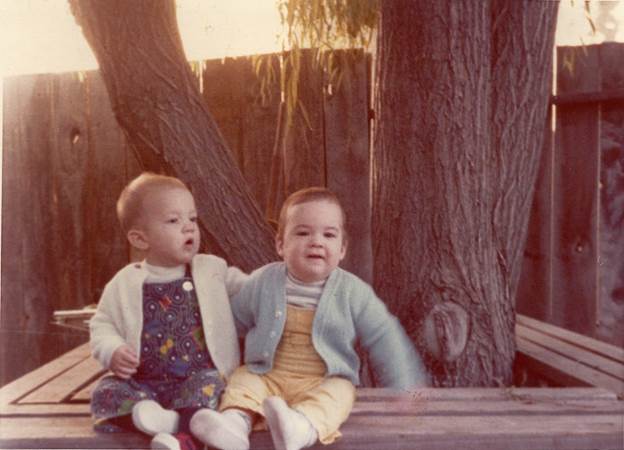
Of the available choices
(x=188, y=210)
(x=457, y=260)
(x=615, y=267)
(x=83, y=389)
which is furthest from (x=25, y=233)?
(x=615, y=267)

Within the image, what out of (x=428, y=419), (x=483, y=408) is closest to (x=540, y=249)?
(x=483, y=408)

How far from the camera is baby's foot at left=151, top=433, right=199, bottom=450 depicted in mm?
1816

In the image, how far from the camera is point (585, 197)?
139 inches

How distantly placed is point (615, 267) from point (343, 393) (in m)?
1.96

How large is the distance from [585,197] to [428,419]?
1.83 metres

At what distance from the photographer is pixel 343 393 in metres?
1.98

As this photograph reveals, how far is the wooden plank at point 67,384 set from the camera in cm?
220

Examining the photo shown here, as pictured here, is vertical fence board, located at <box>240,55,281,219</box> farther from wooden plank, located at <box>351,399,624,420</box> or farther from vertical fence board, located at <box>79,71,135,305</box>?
wooden plank, located at <box>351,399,624,420</box>

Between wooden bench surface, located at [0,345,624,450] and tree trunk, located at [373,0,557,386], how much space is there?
7.5 inches

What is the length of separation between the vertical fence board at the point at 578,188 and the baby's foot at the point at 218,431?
2.13 m

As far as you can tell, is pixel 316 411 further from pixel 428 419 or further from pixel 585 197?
pixel 585 197

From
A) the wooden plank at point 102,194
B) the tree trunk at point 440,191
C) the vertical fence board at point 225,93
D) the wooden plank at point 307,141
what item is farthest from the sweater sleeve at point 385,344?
the wooden plank at point 102,194

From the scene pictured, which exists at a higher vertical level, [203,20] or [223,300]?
[203,20]

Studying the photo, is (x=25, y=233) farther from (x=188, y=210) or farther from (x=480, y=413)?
(x=480, y=413)
